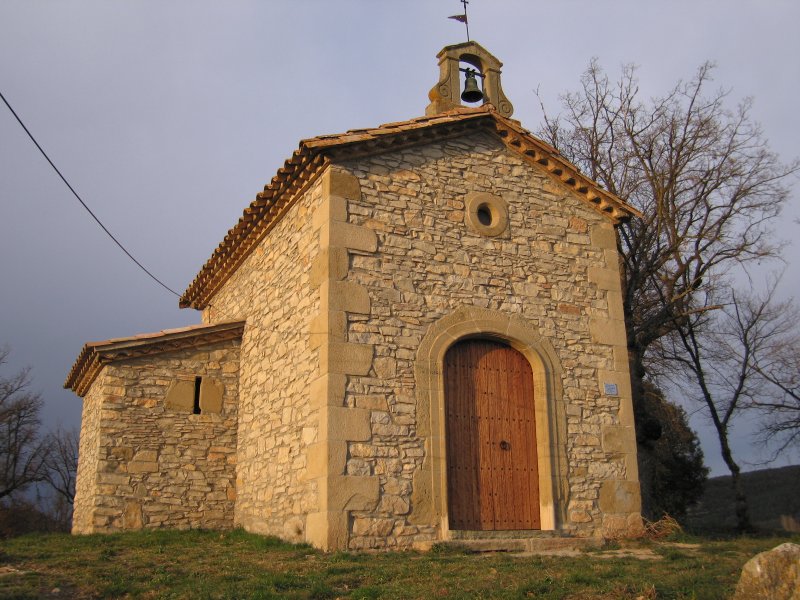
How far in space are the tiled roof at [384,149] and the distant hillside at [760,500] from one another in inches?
426

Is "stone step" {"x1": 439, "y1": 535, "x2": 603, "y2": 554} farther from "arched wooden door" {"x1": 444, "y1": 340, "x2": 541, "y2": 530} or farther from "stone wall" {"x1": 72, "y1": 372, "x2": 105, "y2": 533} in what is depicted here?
"stone wall" {"x1": 72, "y1": 372, "x2": 105, "y2": 533}

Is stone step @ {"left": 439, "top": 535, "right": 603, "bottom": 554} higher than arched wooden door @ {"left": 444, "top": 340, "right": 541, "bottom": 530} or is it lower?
lower

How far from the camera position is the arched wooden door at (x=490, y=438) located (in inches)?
411

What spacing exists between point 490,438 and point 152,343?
18.7ft

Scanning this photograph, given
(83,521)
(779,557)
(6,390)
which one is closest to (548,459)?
(779,557)

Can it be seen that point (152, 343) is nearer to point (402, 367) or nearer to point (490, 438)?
point (402, 367)

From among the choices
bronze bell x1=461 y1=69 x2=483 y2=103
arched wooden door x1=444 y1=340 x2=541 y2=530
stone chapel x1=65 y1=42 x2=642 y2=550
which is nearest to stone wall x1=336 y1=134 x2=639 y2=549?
stone chapel x1=65 y1=42 x2=642 y2=550

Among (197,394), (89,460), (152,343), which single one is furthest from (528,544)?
(89,460)

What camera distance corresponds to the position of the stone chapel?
9930mm

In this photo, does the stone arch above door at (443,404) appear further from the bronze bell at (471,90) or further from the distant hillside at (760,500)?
the distant hillside at (760,500)

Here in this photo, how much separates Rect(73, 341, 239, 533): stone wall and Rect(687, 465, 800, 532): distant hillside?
41.5 ft

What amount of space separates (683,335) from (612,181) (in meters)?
3.78

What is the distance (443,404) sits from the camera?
33.9ft

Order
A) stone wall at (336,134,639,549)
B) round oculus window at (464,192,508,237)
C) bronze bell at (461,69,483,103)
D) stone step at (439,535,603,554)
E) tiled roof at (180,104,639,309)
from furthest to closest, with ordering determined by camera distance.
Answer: bronze bell at (461,69,483,103), round oculus window at (464,192,508,237), tiled roof at (180,104,639,309), stone wall at (336,134,639,549), stone step at (439,535,603,554)
